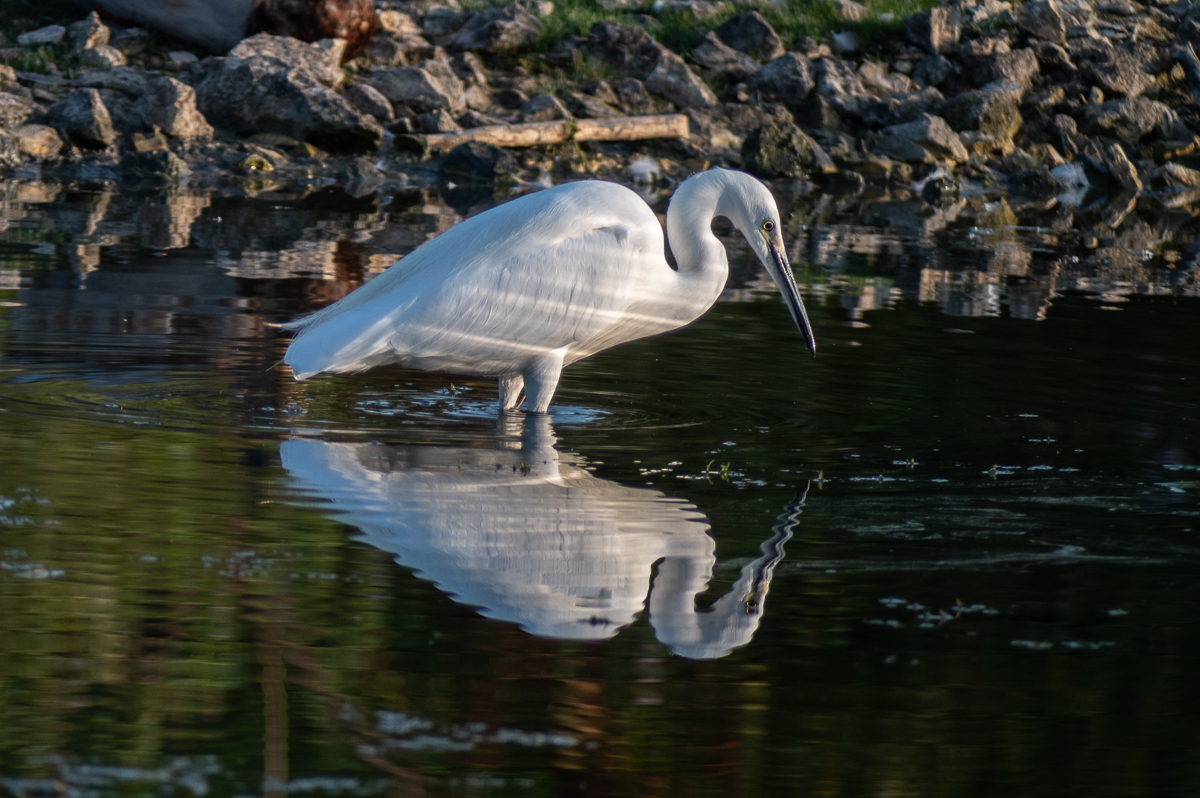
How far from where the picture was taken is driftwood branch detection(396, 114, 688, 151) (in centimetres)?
1836

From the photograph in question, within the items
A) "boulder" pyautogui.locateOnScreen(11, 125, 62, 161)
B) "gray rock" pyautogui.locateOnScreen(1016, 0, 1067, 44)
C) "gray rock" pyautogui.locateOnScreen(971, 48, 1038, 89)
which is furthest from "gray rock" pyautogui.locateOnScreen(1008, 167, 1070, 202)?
"boulder" pyautogui.locateOnScreen(11, 125, 62, 161)

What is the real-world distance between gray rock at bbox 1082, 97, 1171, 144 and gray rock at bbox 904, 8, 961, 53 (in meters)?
2.43

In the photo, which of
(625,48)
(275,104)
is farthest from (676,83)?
(275,104)

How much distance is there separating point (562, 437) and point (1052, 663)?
2.86m

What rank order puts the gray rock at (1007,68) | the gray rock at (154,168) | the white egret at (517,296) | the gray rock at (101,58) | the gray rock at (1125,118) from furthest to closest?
1. the gray rock at (1007,68)
2. the gray rock at (1125,118)
3. the gray rock at (101,58)
4. the gray rock at (154,168)
5. the white egret at (517,296)

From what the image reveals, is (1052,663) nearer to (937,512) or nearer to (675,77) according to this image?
(937,512)

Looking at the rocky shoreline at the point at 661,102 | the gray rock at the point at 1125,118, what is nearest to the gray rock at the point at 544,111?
the rocky shoreline at the point at 661,102

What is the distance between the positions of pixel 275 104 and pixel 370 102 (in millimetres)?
1308

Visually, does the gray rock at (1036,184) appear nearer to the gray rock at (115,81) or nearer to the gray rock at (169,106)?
the gray rock at (169,106)

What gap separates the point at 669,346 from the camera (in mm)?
8648

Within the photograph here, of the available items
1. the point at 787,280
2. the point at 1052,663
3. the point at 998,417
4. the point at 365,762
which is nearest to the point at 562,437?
the point at 787,280

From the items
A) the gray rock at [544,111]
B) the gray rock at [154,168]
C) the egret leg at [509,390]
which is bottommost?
the egret leg at [509,390]

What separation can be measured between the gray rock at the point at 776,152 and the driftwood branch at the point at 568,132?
3.17 ft

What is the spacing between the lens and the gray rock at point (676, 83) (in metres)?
20.9
